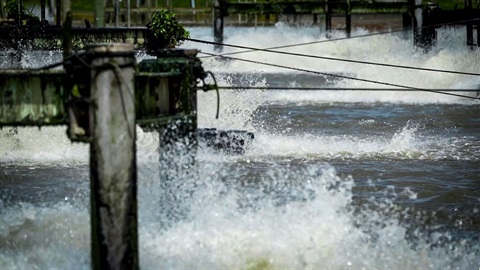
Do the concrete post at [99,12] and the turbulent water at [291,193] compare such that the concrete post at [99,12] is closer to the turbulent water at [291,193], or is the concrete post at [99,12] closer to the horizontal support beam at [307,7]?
the turbulent water at [291,193]

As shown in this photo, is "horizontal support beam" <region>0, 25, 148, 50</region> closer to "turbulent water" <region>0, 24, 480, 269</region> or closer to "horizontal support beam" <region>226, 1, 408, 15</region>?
"turbulent water" <region>0, 24, 480, 269</region>

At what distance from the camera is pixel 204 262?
933 cm

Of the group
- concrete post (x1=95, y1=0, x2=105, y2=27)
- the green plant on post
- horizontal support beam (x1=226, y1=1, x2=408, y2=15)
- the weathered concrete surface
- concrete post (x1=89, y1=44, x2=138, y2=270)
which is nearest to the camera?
concrete post (x1=89, y1=44, x2=138, y2=270)

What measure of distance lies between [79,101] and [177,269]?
6.29 ft

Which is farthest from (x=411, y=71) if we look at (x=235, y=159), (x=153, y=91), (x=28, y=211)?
(x=153, y=91)

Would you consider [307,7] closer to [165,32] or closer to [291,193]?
[165,32]

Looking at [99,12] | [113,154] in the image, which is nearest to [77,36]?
[99,12]

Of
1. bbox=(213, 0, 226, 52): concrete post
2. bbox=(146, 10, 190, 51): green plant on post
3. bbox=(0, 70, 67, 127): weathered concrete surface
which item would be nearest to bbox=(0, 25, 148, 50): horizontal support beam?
bbox=(146, 10, 190, 51): green plant on post

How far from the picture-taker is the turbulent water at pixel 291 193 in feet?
31.4

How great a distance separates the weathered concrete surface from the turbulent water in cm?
77

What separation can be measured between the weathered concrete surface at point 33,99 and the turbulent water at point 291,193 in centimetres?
77

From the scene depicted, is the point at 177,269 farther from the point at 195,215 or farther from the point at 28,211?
the point at 28,211

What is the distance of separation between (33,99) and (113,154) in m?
0.88

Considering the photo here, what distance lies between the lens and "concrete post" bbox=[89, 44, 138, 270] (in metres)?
7.83
